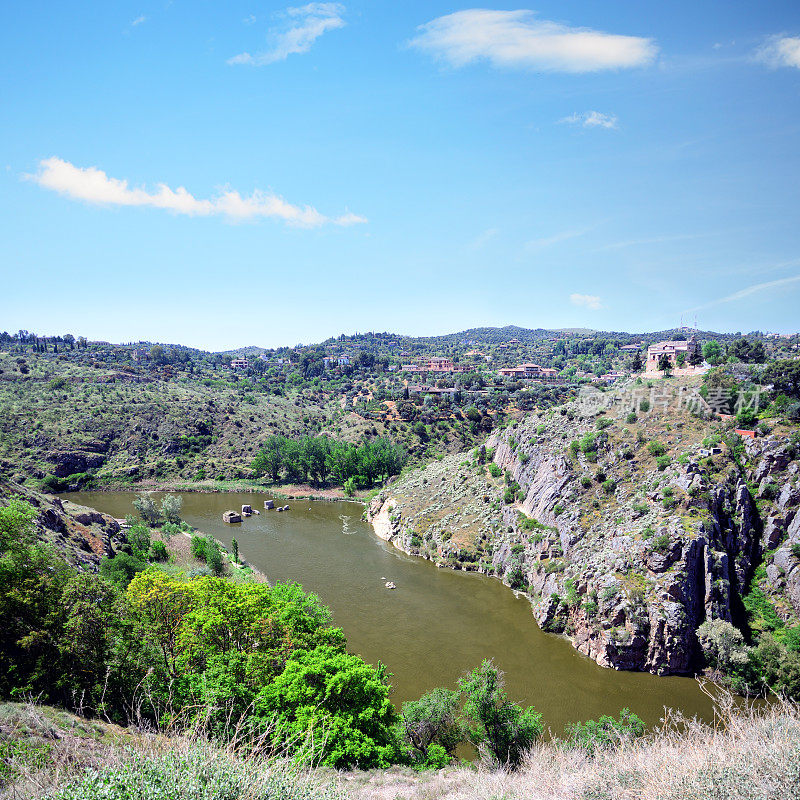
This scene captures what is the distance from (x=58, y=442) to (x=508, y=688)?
100053 mm

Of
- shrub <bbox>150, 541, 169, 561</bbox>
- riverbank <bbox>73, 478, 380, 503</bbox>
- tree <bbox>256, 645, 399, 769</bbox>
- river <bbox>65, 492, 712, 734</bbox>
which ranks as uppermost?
tree <bbox>256, 645, 399, 769</bbox>

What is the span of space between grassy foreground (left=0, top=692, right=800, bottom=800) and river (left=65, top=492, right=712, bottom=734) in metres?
14.1

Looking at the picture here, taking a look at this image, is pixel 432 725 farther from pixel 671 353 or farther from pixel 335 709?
pixel 671 353

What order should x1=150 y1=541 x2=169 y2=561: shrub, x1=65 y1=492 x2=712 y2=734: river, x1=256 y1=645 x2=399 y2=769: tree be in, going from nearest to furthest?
x1=256 y1=645 x2=399 y2=769: tree → x1=65 y1=492 x2=712 y2=734: river → x1=150 y1=541 x2=169 y2=561: shrub

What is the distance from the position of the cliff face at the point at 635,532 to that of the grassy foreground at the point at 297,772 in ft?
60.4

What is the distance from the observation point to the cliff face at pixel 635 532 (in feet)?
110

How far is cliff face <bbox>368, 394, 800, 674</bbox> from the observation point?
3347 cm

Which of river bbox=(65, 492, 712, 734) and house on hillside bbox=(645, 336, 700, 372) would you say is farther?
house on hillside bbox=(645, 336, 700, 372)

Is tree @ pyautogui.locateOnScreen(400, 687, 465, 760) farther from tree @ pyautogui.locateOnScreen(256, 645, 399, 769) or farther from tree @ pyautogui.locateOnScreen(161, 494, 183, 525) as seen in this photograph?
tree @ pyautogui.locateOnScreen(161, 494, 183, 525)

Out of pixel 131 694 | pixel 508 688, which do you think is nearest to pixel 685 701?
pixel 508 688

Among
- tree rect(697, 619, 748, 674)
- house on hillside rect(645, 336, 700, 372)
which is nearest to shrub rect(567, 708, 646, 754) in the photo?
tree rect(697, 619, 748, 674)

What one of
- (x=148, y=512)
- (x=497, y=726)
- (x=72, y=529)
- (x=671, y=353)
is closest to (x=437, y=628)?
(x=497, y=726)

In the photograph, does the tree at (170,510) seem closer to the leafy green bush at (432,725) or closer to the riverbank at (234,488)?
the riverbank at (234,488)

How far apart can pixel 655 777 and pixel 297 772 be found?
11048 millimetres
